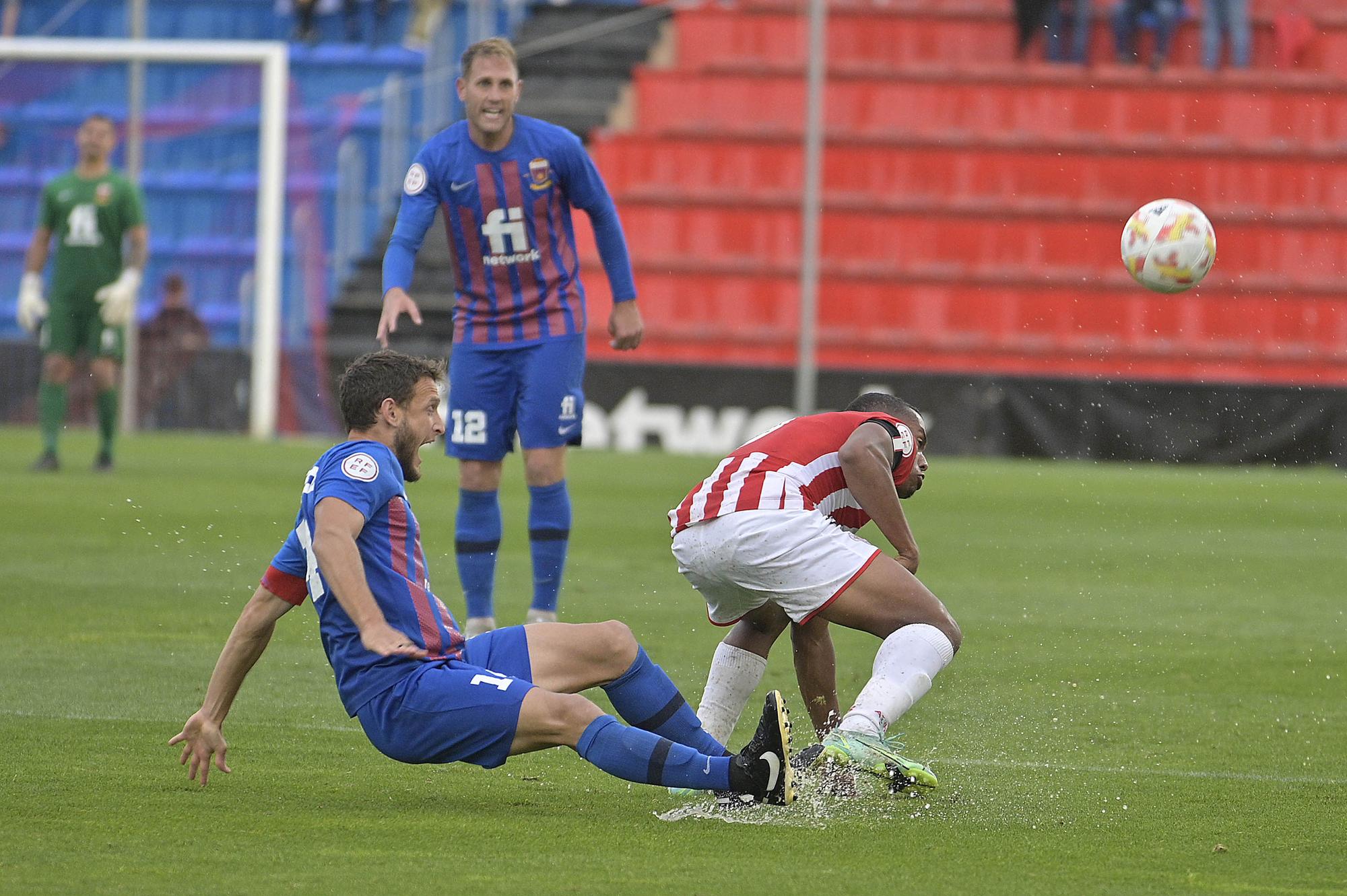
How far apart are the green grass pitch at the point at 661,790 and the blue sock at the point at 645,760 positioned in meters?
0.11

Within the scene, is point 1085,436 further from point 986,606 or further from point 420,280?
point 986,606

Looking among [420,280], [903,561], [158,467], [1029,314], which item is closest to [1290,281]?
[1029,314]

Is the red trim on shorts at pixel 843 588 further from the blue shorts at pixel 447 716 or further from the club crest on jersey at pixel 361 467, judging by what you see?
the club crest on jersey at pixel 361 467

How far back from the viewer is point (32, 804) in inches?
169

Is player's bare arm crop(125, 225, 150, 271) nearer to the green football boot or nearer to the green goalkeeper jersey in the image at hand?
the green goalkeeper jersey

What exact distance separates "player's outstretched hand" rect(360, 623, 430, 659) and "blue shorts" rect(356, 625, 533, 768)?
0.12m

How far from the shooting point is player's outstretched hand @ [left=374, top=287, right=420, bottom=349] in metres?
6.75

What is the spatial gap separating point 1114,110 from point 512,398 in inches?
611

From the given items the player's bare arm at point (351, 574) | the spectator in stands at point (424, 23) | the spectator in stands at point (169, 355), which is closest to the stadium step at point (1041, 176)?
the spectator in stands at point (424, 23)

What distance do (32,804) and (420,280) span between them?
1729 centimetres

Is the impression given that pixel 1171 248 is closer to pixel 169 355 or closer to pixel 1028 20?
pixel 169 355

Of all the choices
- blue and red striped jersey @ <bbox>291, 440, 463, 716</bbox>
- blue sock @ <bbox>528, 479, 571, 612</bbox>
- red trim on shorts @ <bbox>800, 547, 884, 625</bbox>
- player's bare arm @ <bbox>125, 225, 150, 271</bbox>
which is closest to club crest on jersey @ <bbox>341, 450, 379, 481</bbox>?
blue and red striped jersey @ <bbox>291, 440, 463, 716</bbox>

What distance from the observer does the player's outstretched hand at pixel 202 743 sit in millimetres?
4461

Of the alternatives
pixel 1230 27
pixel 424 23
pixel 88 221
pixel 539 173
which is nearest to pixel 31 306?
pixel 88 221
